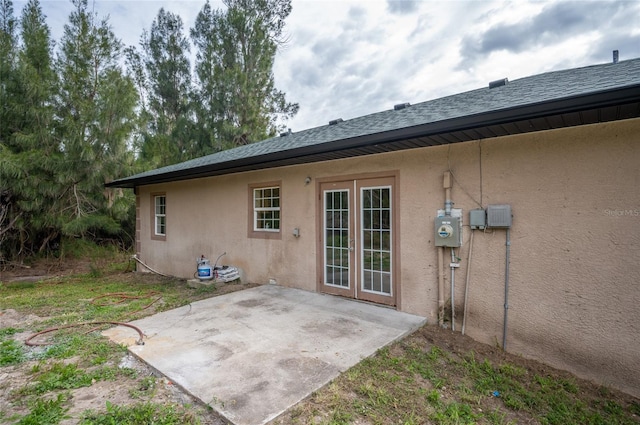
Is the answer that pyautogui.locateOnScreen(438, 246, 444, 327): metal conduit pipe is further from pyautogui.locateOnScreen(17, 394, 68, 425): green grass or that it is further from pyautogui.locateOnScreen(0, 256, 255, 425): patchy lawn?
pyautogui.locateOnScreen(17, 394, 68, 425): green grass

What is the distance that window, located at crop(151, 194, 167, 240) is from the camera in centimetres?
923

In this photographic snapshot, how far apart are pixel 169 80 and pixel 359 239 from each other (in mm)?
16211

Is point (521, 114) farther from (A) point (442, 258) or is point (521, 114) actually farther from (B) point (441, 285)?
(B) point (441, 285)

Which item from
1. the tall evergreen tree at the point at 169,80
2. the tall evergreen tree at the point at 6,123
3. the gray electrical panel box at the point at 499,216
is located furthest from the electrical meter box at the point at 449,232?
the tall evergreen tree at the point at 169,80

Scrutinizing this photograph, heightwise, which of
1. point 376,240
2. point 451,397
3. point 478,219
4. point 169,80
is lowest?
point 451,397

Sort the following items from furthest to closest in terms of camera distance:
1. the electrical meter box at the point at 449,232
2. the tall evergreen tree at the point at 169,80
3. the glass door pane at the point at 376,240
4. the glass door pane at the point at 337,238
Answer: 1. the tall evergreen tree at the point at 169,80
2. the glass door pane at the point at 337,238
3. the glass door pane at the point at 376,240
4. the electrical meter box at the point at 449,232

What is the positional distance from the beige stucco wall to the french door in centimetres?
25

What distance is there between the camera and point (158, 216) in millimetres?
9328

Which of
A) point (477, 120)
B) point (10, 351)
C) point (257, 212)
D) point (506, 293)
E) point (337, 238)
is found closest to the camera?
point (477, 120)

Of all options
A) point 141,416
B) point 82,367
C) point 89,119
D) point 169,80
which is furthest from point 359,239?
point 169,80

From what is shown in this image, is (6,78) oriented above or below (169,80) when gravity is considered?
below

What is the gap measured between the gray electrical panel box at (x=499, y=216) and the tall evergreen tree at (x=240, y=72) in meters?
13.1

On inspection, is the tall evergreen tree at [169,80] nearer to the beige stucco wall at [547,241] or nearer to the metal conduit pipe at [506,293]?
the beige stucco wall at [547,241]

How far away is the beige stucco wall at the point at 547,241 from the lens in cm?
304
